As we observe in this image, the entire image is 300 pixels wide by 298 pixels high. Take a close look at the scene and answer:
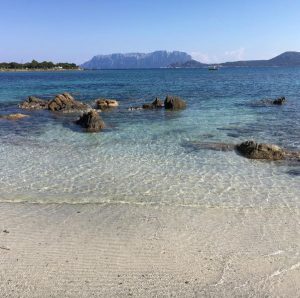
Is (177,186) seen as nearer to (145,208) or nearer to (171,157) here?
(145,208)

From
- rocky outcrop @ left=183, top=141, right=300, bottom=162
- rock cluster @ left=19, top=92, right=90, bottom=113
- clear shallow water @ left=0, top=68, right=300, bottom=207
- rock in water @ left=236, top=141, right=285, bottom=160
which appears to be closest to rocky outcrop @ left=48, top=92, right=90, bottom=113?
rock cluster @ left=19, top=92, right=90, bottom=113

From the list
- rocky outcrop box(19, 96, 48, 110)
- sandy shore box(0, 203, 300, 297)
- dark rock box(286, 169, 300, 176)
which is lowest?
rocky outcrop box(19, 96, 48, 110)

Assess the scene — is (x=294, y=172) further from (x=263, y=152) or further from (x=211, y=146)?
(x=211, y=146)

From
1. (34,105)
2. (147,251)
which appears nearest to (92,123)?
(34,105)

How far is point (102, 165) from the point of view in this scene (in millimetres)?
16734

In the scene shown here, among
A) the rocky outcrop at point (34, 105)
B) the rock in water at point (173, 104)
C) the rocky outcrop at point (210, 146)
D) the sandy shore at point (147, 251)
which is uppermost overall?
the sandy shore at point (147, 251)

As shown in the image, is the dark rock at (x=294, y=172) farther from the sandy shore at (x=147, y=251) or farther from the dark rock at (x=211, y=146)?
the dark rock at (x=211, y=146)

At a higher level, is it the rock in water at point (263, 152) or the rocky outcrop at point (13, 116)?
the rock in water at point (263, 152)

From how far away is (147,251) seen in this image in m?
9.21

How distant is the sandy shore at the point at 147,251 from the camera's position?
7.76 metres

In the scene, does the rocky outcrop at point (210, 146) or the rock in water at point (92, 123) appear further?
the rock in water at point (92, 123)

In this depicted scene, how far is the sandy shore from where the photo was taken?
776 centimetres

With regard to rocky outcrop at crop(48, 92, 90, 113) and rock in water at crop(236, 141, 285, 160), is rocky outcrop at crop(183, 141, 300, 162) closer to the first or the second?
rock in water at crop(236, 141, 285, 160)

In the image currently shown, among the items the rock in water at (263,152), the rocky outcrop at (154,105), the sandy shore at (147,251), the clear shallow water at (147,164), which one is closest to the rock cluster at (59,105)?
the rocky outcrop at (154,105)
